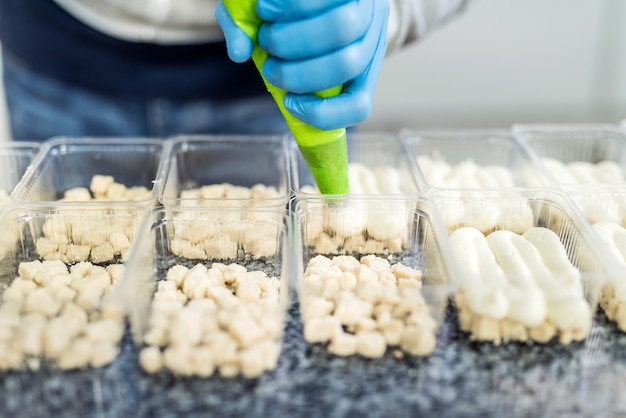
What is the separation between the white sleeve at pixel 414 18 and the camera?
1.52 m

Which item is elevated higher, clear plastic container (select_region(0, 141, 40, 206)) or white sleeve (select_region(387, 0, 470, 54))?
white sleeve (select_region(387, 0, 470, 54))

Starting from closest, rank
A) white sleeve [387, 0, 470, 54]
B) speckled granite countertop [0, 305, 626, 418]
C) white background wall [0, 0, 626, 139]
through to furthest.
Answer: speckled granite countertop [0, 305, 626, 418] → white sleeve [387, 0, 470, 54] → white background wall [0, 0, 626, 139]

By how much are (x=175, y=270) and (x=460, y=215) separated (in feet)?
1.72

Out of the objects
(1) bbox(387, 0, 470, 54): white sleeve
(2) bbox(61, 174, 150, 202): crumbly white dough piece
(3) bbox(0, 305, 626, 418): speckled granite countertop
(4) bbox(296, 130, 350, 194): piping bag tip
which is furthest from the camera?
(1) bbox(387, 0, 470, 54): white sleeve

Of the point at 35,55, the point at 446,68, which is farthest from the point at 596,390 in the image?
the point at 446,68

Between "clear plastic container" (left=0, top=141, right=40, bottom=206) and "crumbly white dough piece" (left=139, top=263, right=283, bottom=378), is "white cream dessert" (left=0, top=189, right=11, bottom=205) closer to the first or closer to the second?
"clear plastic container" (left=0, top=141, right=40, bottom=206)

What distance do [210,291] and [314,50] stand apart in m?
0.40

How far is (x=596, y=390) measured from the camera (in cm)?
96

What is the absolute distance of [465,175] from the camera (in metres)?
1.47

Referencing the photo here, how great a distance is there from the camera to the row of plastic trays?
1.00 meters

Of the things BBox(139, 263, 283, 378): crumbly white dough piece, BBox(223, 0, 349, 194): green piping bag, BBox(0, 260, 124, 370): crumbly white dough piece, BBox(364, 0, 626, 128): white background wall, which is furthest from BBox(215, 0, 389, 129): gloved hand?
BBox(364, 0, 626, 128): white background wall

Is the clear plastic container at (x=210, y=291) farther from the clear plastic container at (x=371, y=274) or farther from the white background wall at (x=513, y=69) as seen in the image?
the white background wall at (x=513, y=69)

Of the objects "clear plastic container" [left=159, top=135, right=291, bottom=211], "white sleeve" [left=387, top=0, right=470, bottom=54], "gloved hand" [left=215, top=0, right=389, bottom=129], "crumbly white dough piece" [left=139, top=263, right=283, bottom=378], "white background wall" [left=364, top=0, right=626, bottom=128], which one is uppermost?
"white background wall" [left=364, top=0, right=626, bottom=128]

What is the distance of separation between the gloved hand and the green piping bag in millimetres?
18
